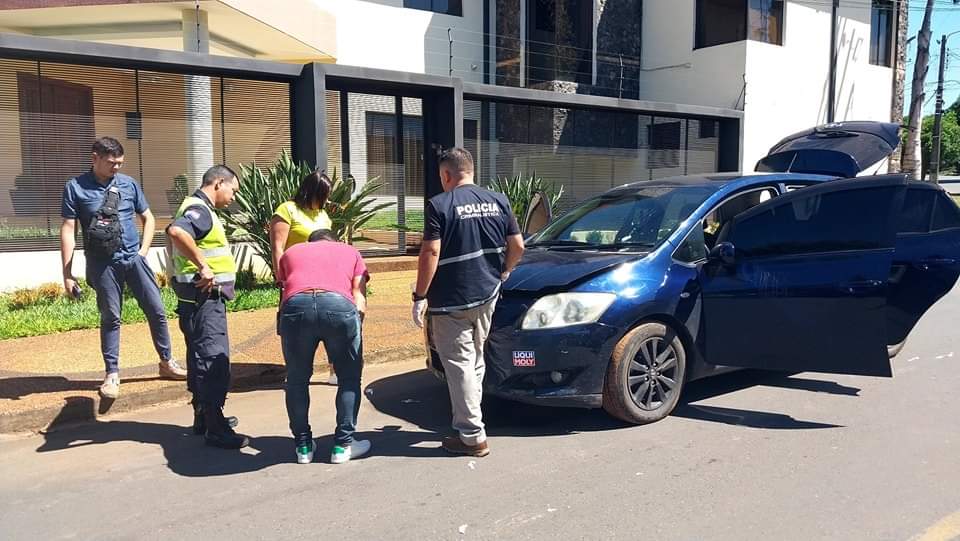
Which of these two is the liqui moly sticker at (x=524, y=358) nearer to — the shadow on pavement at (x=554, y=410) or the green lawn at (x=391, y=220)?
the shadow on pavement at (x=554, y=410)

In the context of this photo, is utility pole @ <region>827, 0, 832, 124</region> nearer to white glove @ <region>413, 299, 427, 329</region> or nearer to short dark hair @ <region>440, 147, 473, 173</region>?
short dark hair @ <region>440, 147, 473, 173</region>

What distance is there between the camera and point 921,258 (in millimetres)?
5316

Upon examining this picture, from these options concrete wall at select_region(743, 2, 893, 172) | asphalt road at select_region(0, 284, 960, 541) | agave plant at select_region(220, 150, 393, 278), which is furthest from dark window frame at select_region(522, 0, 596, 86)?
asphalt road at select_region(0, 284, 960, 541)

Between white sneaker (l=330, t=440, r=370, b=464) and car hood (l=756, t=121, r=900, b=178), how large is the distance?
6.02 meters

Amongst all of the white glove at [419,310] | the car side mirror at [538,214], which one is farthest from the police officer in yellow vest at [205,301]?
the car side mirror at [538,214]

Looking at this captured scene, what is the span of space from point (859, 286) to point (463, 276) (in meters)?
2.62

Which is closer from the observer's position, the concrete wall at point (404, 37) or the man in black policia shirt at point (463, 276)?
the man in black policia shirt at point (463, 276)

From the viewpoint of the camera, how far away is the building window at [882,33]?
23438mm

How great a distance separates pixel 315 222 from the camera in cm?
523

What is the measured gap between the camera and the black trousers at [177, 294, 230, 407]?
4.57 metres

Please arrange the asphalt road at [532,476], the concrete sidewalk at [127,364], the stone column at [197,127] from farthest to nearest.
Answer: the stone column at [197,127] → the concrete sidewalk at [127,364] → the asphalt road at [532,476]

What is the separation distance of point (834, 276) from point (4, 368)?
6441mm

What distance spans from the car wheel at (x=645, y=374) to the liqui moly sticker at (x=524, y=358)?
49 cm

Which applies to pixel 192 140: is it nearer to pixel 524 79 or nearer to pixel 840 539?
pixel 840 539
